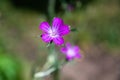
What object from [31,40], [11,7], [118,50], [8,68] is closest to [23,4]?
[11,7]

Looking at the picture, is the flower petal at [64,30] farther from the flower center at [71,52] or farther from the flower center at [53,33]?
the flower center at [71,52]

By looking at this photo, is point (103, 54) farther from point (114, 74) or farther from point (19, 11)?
point (19, 11)

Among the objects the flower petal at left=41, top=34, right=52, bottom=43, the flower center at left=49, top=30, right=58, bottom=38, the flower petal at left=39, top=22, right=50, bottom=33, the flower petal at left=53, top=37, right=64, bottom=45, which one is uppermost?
Answer: the flower petal at left=39, top=22, right=50, bottom=33

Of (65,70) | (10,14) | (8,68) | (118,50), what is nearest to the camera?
(8,68)

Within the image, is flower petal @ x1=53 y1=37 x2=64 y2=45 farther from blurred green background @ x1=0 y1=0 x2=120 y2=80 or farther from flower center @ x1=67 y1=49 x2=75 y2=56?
blurred green background @ x1=0 y1=0 x2=120 y2=80

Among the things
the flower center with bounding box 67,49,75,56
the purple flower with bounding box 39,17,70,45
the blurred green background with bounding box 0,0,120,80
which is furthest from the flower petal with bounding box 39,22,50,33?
the blurred green background with bounding box 0,0,120,80

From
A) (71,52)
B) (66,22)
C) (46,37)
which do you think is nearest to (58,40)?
(46,37)
